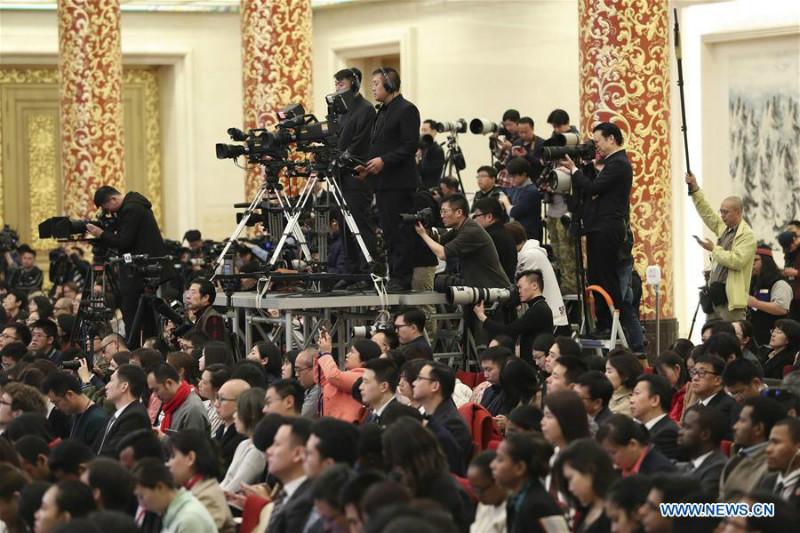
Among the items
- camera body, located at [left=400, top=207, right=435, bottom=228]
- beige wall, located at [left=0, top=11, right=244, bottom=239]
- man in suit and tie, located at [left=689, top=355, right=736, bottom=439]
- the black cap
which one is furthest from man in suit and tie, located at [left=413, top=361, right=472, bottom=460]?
beige wall, located at [left=0, top=11, right=244, bottom=239]

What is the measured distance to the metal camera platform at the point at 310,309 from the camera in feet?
32.3

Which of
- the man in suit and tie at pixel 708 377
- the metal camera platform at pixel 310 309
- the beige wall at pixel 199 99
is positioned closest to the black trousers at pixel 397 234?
the metal camera platform at pixel 310 309

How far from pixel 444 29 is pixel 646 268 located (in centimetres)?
742

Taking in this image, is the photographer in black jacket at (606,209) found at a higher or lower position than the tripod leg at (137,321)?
higher

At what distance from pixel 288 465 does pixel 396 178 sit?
483 centimetres

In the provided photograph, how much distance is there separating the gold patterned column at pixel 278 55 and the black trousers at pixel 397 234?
467 cm

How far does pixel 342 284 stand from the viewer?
10.8 m

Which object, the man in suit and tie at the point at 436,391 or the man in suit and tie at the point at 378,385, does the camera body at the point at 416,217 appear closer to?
the man in suit and tie at the point at 378,385

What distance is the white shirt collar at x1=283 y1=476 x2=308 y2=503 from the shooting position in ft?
18.7

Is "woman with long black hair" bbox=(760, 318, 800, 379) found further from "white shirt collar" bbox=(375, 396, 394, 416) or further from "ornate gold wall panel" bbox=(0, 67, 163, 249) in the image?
"ornate gold wall panel" bbox=(0, 67, 163, 249)

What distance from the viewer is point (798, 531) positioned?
4578 millimetres

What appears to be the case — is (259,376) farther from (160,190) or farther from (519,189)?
(160,190)

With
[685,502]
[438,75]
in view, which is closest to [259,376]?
[685,502]

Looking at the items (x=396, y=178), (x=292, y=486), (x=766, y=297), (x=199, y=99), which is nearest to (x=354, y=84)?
(x=396, y=178)
